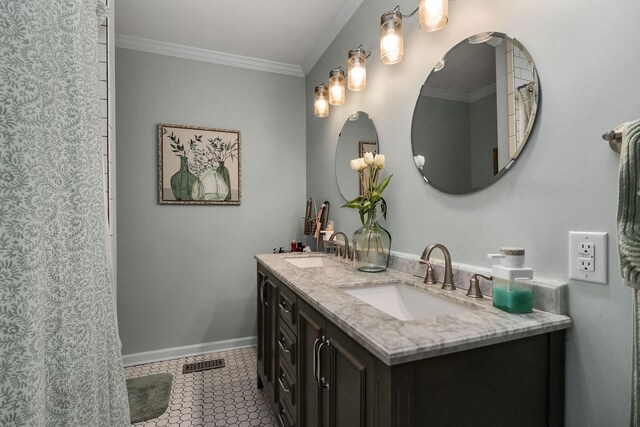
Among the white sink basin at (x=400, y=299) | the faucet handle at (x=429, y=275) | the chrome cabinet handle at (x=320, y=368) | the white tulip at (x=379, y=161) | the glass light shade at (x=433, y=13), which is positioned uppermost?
the glass light shade at (x=433, y=13)

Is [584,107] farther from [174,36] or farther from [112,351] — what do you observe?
[174,36]

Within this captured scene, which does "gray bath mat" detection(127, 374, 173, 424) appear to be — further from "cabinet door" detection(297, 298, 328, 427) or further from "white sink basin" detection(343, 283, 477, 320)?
"white sink basin" detection(343, 283, 477, 320)

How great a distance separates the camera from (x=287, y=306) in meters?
1.44

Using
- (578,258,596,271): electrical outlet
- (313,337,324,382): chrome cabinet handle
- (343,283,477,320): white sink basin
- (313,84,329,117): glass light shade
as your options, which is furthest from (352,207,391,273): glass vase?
(313,84,329,117): glass light shade

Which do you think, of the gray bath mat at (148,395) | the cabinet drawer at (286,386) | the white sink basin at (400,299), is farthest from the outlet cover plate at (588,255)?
the gray bath mat at (148,395)

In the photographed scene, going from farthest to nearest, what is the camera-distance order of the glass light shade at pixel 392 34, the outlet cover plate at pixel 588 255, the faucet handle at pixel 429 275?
the glass light shade at pixel 392 34 < the faucet handle at pixel 429 275 < the outlet cover plate at pixel 588 255

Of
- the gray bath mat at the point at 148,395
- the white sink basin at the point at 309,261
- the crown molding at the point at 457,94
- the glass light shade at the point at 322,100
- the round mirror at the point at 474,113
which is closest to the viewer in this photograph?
the round mirror at the point at 474,113

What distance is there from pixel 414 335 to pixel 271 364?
1295 millimetres

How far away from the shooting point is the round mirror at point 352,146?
1866 millimetres

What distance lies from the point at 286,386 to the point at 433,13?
1.73 metres

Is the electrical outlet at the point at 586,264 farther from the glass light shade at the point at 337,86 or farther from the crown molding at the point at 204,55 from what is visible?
the crown molding at the point at 204,55

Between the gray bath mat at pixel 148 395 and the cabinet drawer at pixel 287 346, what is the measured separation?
0.98m

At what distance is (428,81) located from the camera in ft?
4.50

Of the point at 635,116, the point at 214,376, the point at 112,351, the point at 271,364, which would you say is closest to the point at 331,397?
the point at 112,351
